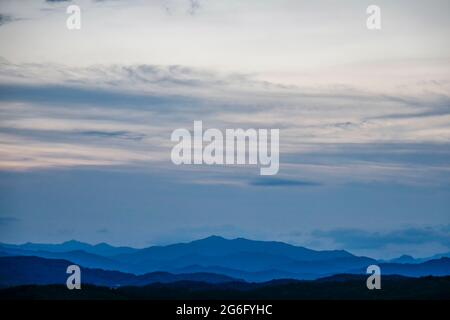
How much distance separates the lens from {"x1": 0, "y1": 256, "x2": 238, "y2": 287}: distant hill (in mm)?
23391

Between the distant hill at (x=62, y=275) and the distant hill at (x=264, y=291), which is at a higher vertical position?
the distant hill at (x=62, y=275)

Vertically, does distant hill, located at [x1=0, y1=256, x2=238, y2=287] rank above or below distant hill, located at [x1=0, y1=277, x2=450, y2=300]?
above

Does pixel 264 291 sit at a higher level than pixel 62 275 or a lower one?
lower

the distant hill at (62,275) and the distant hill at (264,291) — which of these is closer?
the distant hill at (264,291)

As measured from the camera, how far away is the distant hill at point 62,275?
23.4m

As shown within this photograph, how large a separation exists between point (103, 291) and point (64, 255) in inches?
131

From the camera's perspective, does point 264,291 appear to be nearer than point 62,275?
Yes

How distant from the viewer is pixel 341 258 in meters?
26.0

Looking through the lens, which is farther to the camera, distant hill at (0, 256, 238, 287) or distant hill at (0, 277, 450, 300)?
distant hill at (0, 256, 238, 287)

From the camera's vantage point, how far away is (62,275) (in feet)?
77.6

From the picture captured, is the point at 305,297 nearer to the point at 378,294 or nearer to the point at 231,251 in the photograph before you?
the point at 378,294
